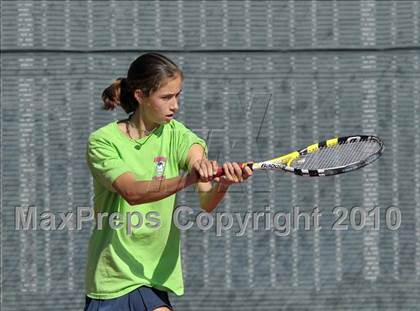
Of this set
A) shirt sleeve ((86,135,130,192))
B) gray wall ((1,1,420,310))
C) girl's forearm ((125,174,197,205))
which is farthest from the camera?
gray wall ((1,1,420,310))

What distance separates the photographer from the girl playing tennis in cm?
386

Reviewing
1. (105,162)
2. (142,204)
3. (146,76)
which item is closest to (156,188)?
(142,204)

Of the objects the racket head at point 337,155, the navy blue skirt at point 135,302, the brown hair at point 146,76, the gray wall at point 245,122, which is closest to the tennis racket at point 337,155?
the racket head at point 337,155

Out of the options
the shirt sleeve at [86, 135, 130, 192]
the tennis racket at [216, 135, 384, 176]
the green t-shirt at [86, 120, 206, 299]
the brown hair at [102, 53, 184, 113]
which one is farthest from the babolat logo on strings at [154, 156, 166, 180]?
the tennis racket at [216, 135, 384, 176]

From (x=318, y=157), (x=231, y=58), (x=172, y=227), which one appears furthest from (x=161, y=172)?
(x=231, y=58)

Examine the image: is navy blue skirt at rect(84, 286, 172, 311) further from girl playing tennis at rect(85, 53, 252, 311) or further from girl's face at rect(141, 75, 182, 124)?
girl's face at rect(141, 75, 182, 124)

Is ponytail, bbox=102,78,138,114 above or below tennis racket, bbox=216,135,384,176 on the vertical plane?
above

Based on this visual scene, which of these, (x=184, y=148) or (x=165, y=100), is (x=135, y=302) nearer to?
(x=184, y=148)

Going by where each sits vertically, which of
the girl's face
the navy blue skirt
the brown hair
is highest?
the brown hair

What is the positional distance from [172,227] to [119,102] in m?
0.50

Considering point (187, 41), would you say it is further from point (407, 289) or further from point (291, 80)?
point (407, 289)

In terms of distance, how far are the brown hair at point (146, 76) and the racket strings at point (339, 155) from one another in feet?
2.13

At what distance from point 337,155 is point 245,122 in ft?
4.62

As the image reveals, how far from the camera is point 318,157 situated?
4254mm
